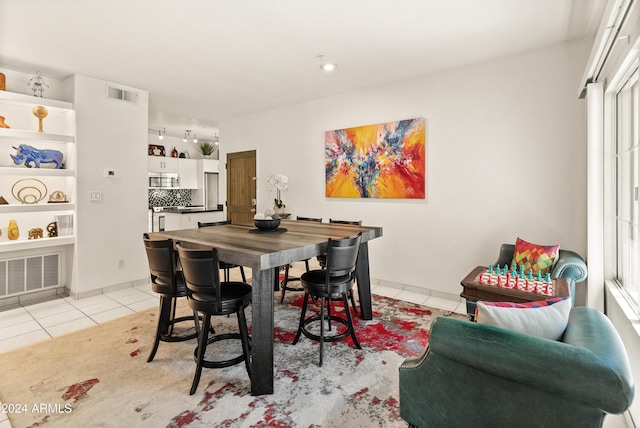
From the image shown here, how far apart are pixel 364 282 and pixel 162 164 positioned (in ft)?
20.9

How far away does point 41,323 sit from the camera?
337cm

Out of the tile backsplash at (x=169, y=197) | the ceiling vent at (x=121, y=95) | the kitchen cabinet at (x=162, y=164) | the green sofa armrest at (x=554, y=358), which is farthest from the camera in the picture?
the tile backsplash at (x=169, y=197)

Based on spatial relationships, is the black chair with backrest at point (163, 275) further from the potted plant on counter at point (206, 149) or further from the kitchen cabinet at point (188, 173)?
the potted plant on counter at point (206, 149)

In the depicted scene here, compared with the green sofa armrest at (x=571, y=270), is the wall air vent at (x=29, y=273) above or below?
below

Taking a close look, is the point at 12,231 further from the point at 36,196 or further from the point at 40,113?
the point at 40,113

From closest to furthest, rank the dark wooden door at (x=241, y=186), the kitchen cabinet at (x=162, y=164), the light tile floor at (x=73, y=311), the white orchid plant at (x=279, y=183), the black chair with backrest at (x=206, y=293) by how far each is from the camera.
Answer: the black chair with backrest at (x=206, y=293), the light tile floor at (x=73, y=311), the white orchid plant at (x=279, y=183), the dark wooden door at (x=241, y=186), the kitchen cabinet at (x=162, y=164)

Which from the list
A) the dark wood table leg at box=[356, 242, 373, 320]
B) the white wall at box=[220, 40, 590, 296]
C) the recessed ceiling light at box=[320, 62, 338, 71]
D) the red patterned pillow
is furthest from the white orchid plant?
the red patterned pillow

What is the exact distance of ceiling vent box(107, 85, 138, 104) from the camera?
4.38m

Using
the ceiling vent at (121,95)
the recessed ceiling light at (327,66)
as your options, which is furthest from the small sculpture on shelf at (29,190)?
the recessed ceiling light at (327,66)

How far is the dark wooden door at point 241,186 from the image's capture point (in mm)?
6176

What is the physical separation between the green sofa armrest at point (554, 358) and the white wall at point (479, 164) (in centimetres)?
238

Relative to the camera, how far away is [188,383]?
2.27 m

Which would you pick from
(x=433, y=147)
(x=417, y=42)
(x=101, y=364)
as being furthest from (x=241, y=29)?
(x=101, y=364)

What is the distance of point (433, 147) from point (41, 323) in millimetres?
4743
